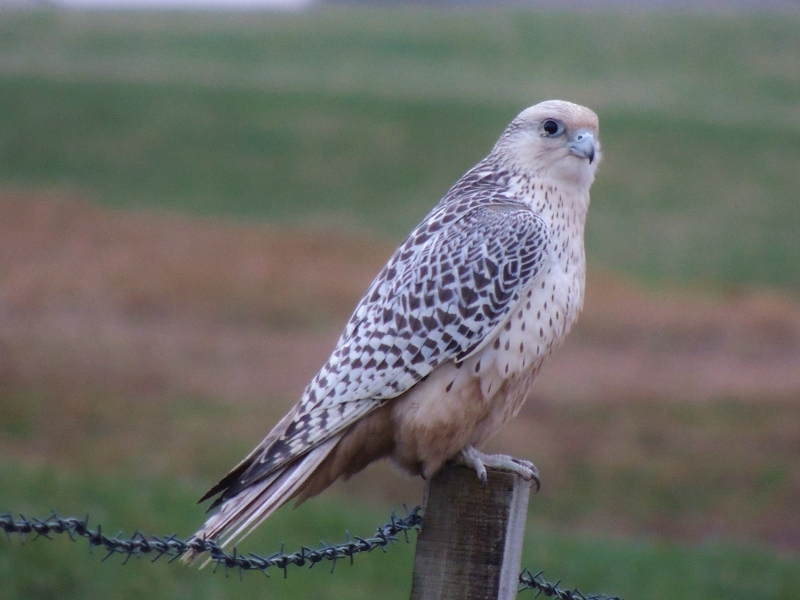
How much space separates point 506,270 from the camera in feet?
11.8

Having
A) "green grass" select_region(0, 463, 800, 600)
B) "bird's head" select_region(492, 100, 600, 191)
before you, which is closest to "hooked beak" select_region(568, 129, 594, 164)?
"bird's head" select_region(492, 100, 600, 191)

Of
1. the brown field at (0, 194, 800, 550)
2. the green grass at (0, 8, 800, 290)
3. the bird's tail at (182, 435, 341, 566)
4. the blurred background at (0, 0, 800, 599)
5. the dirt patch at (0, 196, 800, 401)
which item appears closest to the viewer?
the bird's tail at (182, 435, 341, 566)

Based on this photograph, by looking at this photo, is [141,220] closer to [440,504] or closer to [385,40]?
[385,40]

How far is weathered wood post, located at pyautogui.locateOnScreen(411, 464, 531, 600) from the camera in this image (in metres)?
2.80

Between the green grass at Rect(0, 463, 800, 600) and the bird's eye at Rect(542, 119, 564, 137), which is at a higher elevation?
the bird's eye at Rect(542, 119, 564, 137)

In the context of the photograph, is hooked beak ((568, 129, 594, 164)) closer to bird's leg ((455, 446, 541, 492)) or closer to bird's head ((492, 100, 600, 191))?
bird's head ((492, 100, 600, 191))

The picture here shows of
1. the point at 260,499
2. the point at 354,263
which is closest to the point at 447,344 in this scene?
the point at 260,499

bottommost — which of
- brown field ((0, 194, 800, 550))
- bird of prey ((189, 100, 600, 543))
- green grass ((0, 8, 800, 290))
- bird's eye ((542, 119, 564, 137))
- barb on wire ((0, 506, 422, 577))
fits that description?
barb on wire ((0, 506, 422, 577))

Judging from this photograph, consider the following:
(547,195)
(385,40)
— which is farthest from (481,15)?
(547,195)

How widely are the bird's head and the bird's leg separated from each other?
1007mm

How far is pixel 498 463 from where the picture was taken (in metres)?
3.35

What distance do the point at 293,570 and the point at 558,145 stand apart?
4.53 metres

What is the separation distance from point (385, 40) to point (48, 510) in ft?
64.4

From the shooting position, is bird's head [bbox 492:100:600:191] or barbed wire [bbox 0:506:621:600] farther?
bird's head [bbox 492:100:600:191]
